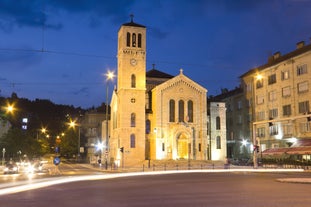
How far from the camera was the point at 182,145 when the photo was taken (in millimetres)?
66688

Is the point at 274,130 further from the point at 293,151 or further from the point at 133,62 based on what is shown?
the point at 133,62

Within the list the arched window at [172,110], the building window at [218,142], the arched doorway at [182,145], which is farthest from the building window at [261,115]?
the arched window at [172,110]

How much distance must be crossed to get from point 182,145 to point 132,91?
1255cm

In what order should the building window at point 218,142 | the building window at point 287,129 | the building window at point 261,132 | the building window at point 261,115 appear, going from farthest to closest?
the building window at point 218,142
the building window at point 261,115
the building window at point 261,132
the building window at point 287,129

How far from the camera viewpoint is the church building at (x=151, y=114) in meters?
64.4

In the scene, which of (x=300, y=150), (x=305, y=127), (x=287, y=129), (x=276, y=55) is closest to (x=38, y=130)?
(x=276, y=55)

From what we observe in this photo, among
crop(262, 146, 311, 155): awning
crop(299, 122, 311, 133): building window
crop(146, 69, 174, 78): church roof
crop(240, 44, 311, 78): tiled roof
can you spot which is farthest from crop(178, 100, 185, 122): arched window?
crop(299, 122, 311, 133): building window

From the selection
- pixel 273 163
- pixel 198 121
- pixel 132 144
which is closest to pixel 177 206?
pixel 273 163

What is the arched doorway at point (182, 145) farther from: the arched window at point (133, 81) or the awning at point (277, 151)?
the awning at point (277, 151)

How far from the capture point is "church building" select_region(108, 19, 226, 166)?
6438 centimetres

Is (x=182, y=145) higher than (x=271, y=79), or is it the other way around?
(x=271, y=79)

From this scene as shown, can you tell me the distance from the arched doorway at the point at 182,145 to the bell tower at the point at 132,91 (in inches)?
254

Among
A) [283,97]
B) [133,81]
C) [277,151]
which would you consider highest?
[133,81]

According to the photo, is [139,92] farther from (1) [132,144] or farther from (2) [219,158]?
(2) [219,158]
